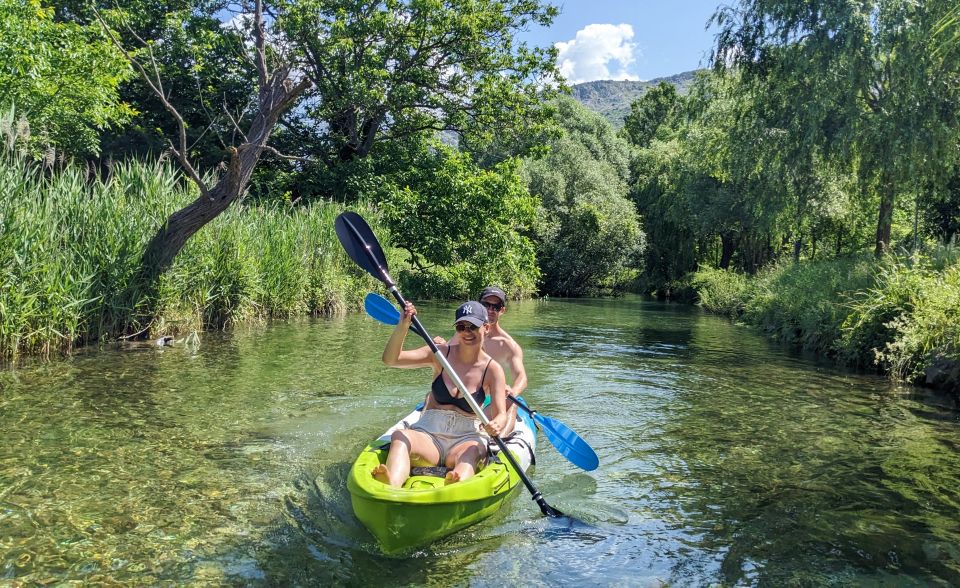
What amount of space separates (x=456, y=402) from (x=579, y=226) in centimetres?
2737

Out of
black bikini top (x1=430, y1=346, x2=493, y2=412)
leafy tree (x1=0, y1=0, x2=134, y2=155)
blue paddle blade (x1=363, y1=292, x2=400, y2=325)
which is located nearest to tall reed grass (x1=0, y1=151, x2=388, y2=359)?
leafy tree (x1=0, y1=0, x2=134, y2=155)

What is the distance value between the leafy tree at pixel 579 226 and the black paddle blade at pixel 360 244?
81.7ft

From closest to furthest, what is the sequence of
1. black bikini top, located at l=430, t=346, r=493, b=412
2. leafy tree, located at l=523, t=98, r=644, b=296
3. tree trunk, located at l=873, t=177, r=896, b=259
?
black bikini top, located at l=430, t=346, r=493, b=412, tree trunk, located at l=873, t=177, r=896, b=259, leafy tree, located at l=523, t=98, r=644, b=296

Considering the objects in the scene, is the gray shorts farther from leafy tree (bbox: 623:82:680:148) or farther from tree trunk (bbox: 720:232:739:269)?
leafy tree (bbox: 623:82:680:148)

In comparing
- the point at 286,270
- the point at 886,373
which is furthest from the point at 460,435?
the point at 286,270

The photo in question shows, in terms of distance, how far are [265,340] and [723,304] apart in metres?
16.5

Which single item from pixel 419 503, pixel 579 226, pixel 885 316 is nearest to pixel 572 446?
pixel 419 503

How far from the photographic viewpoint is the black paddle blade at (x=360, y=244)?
585 centimetres

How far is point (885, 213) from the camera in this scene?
15234 mm

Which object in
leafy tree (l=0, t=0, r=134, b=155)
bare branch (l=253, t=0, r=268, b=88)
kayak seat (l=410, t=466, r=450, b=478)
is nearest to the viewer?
kayak seat (l=410, t=466, r=450, b=478)

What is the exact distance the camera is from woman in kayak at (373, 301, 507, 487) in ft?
14.9

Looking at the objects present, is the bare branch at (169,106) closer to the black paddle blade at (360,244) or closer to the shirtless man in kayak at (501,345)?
the black paddle blade at (360,244)

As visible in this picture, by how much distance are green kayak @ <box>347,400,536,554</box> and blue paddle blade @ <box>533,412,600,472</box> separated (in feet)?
2.99

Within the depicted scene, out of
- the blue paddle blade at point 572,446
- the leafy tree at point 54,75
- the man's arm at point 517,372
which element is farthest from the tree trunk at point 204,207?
the blue paddle blade at point 572,446
